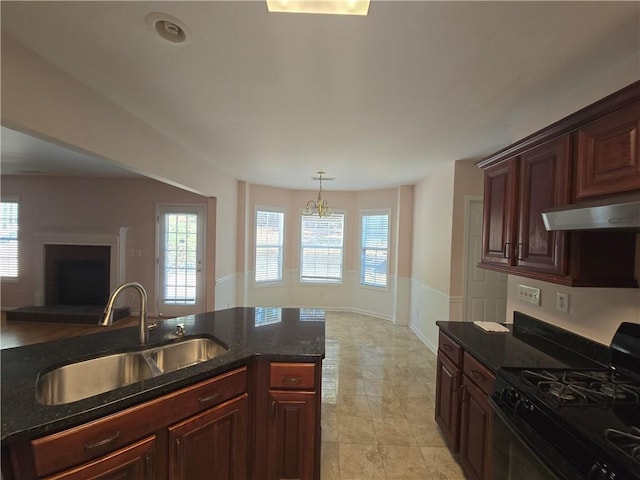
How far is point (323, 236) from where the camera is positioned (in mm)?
6328

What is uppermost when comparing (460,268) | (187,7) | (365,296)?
(187,7)

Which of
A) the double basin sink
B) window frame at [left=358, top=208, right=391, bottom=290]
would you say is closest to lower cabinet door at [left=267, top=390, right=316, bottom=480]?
the double basin sink

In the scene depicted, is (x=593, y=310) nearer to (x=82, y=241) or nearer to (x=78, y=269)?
(x=82, y=241)

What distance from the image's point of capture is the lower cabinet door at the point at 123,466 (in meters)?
1.09

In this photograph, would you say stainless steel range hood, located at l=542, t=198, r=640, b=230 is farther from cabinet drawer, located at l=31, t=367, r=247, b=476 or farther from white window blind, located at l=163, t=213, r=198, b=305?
white window blind, located at l=163, t=213, r=198, b=305

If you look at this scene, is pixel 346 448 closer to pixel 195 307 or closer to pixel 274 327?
pixel 274 327

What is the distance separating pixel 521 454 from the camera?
129 cm

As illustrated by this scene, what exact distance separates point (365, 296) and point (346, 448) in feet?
13.1

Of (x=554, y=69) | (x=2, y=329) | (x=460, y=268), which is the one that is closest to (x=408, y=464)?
(x=460, y=268)

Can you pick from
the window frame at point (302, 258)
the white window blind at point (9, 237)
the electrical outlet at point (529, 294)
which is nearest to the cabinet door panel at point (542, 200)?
the electrical outlet at point (529, 294)

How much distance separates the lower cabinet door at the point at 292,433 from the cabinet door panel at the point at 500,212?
1.66 meters

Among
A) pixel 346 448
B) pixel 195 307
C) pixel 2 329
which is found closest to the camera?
pixel 346 448

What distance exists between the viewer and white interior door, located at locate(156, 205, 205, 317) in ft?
17.7

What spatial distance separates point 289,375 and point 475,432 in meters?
1.18
